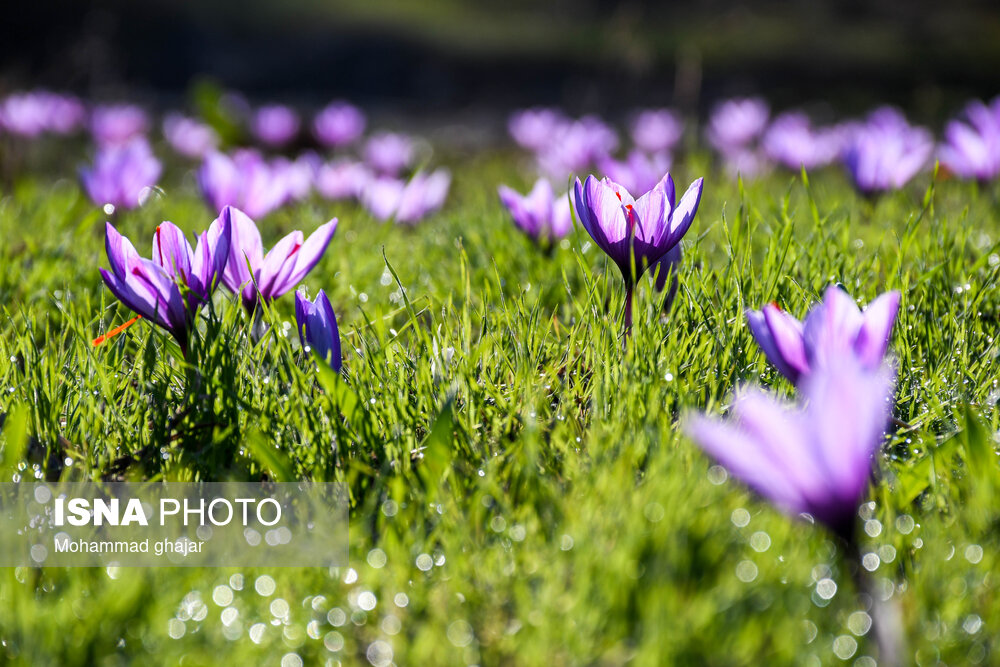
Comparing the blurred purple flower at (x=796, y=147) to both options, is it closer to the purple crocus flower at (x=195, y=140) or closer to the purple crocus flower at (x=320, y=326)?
the purple crocus flower at (x=320, y=326)

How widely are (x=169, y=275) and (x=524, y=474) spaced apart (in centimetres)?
67

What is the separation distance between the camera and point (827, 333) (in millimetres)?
1134

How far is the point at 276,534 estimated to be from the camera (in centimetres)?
114

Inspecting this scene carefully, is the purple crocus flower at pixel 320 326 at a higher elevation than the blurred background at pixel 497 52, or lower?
higher

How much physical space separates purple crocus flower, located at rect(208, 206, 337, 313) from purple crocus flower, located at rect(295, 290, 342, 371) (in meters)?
0.16

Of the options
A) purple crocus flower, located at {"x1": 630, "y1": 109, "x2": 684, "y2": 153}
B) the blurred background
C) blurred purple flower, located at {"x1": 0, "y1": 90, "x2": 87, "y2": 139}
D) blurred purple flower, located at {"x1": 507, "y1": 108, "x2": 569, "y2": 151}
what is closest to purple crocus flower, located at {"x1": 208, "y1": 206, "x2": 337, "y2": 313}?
blurred purple flower, located at {"x1": 0, "y1": 90, "x2": 87, "y2": 139}

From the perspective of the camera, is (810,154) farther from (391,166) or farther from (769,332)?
(769,332)

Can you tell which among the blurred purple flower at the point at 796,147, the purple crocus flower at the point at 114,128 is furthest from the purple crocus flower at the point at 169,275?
the purple crocus flower at the point at 114,128

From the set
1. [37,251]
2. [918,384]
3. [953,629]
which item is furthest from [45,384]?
[918,384]

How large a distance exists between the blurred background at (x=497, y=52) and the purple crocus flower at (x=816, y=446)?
765cm

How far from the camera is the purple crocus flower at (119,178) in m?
2.62

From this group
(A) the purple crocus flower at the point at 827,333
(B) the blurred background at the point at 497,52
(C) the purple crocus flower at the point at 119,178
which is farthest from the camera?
(B) the blurred background at the point at 497,52

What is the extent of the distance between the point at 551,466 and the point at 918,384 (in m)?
0.71

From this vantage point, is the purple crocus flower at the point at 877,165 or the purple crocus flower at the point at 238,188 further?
the purple crocus flower at the point at 877,165
